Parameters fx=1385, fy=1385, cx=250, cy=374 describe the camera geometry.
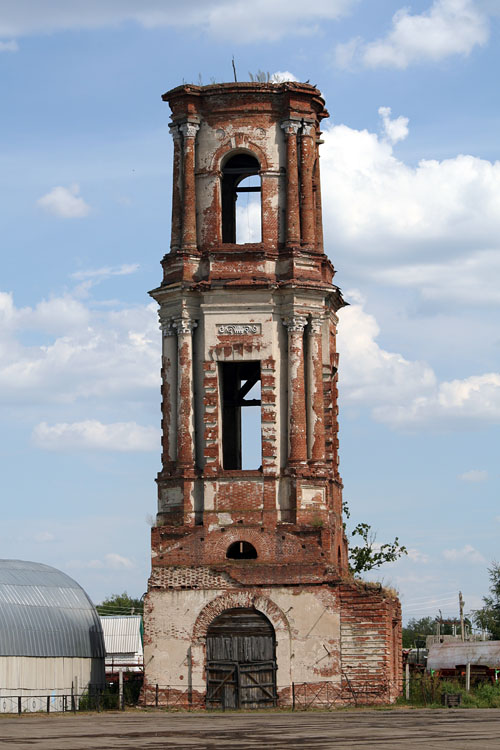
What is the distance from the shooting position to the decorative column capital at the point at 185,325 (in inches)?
1566

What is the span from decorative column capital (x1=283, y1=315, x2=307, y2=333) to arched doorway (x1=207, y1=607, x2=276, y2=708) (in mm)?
8020

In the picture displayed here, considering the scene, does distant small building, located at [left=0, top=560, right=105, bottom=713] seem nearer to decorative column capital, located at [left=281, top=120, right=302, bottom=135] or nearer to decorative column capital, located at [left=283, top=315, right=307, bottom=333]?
decorative column capital, located at [left=283, top=315, right=307, bottom=333]

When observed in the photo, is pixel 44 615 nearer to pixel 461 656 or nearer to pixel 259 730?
pixel 259 730

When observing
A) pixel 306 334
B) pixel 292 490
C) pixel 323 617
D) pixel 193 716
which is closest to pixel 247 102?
pixel 306 334

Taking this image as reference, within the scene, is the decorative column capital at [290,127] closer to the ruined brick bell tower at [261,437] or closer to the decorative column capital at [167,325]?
the ruined brick bell tower at [261,437]

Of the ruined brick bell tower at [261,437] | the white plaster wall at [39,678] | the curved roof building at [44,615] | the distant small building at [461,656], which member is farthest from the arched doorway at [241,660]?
the distant small building at [461,656]

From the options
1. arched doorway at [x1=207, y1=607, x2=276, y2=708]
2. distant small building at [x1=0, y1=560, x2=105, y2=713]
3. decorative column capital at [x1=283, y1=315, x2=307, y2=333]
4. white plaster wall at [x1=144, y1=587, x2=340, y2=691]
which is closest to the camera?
white plaster wall at [x1=144, y1=587, x2=340, y2=691]

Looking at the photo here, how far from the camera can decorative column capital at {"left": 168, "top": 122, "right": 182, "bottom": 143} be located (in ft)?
134

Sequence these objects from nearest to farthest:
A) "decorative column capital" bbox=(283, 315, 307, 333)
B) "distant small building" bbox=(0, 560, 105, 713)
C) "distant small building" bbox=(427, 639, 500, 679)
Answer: "decorative column capital" bbox=(283, 315, 307, 333), "distant small building" bbox=(0, 560, 105, 713), "distant small building" bbox=(427, 639, 500, 679)

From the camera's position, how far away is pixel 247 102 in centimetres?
4069

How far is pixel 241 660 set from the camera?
37.2 metres

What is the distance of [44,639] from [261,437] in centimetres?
992

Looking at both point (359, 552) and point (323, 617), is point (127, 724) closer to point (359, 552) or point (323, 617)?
point (323, 617)

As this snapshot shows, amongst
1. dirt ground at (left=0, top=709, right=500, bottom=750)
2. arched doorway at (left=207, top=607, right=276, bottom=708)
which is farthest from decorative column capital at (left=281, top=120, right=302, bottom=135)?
dirt ground at (left=0, top=709, right=500, bottom=750)
